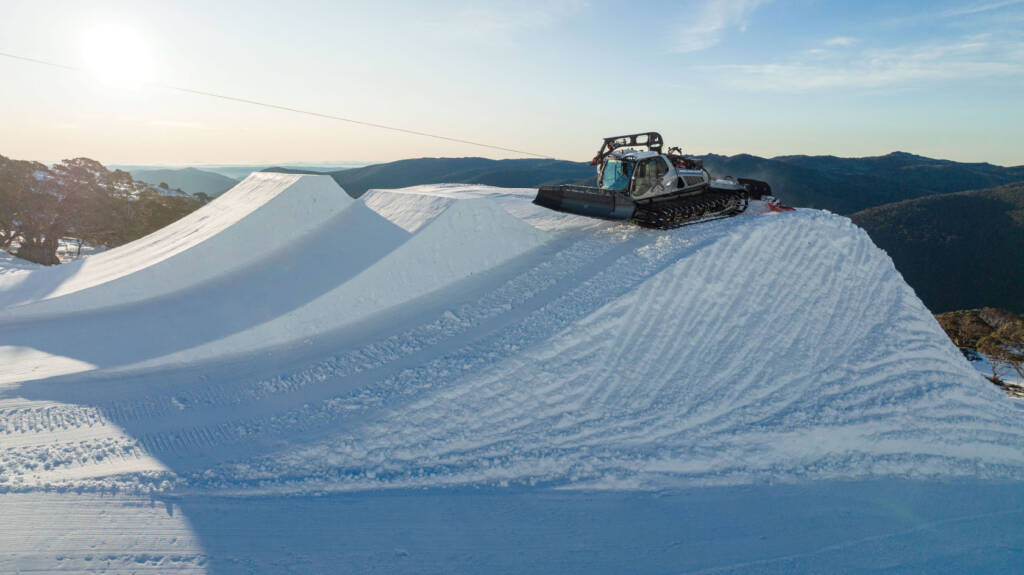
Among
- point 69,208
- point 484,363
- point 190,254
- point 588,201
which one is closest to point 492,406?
point 484,363

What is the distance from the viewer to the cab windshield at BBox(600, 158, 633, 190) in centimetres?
988

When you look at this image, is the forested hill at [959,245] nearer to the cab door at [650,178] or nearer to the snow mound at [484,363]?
the cab door at [650,178]

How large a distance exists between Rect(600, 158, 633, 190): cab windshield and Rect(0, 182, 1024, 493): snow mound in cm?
98

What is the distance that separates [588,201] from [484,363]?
4.86 meters

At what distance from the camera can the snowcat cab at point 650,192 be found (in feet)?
31.8

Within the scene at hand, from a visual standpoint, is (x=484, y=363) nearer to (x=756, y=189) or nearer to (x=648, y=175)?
(x=648, y=175)

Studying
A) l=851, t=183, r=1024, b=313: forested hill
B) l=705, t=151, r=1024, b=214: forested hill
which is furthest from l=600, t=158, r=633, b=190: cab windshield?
l=705, t=151, r=1024, b=214: forested hill

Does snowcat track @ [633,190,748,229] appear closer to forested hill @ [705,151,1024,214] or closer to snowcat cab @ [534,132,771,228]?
snowcat cab @ [534,132,771,228]

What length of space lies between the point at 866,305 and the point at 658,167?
14.3ft

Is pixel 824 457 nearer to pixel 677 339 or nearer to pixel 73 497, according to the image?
pixel 677 339

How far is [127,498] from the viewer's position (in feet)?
14.4

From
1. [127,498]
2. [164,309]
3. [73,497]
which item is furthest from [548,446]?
[164,309]

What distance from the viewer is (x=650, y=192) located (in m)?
9.98

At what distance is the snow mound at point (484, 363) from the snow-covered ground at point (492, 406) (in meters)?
0.04
